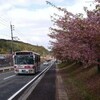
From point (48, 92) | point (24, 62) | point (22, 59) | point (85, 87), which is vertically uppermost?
point (22, 59)

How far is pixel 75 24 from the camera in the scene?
546 inches

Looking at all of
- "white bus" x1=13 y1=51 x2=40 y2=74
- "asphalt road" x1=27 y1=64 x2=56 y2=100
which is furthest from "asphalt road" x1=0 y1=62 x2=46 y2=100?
"white bus" x1=13 y1=51 x2=40 y2=74

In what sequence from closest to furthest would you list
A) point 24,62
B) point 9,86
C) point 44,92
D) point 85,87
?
point 44,92 → point 85,87 → point 9,86 → point 24,62

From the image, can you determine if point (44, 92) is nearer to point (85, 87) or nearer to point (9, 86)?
point (85, 87)

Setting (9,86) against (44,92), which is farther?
(9,86)

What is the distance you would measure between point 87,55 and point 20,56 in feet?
88.3

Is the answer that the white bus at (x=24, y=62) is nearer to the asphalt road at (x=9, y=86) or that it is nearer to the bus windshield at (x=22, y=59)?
the bus windshield at (x=22, y=59)

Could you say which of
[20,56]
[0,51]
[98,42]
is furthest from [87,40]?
[0,51]

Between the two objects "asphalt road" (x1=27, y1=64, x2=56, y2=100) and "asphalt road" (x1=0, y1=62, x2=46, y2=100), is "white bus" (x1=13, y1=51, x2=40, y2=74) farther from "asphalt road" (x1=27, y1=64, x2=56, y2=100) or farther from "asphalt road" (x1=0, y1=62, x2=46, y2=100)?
"asphalt road" (x1=27, y1=64, x2=56, y2=100)

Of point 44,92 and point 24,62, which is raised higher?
point 24,62

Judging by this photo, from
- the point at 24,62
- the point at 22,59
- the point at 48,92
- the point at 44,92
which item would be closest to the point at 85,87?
the point at 48,92

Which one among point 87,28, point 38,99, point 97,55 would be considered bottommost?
point 38,99

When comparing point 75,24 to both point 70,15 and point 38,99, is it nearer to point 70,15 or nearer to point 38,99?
point 70,15

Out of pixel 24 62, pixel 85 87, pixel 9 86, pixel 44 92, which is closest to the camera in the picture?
pixel 44 92
